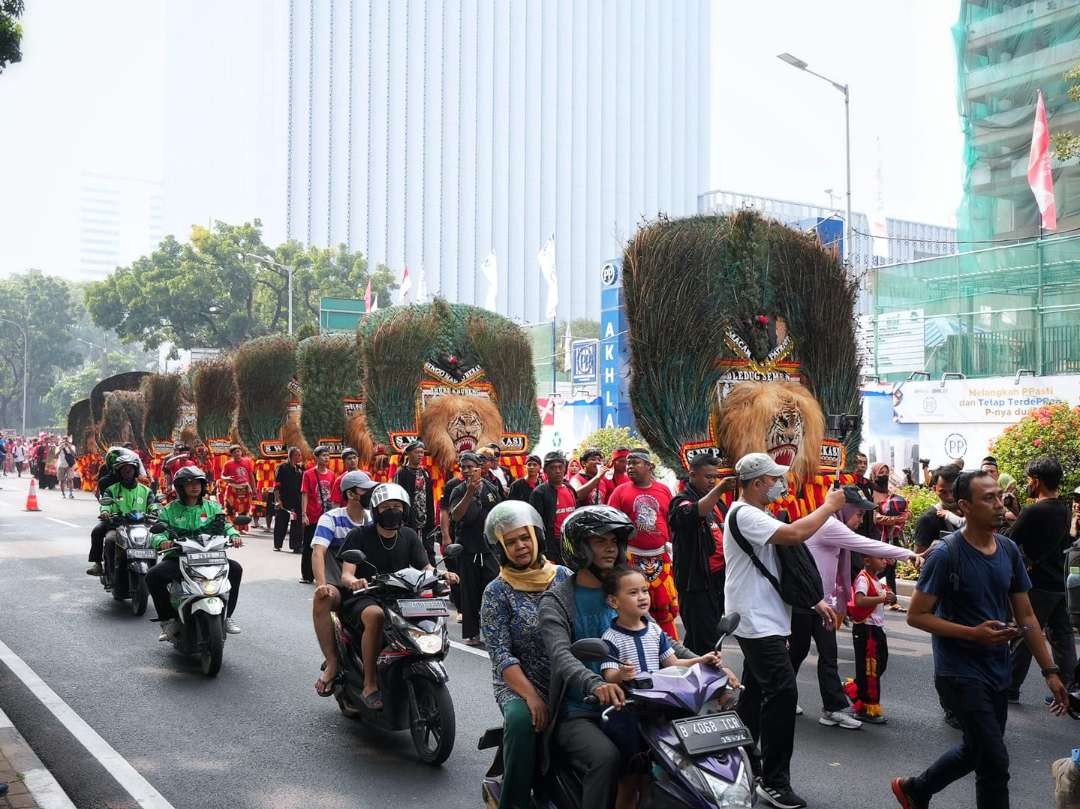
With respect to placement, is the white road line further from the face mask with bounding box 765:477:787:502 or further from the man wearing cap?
the man wearing cap

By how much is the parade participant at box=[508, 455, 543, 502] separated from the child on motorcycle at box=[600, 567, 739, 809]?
6592 millimetres

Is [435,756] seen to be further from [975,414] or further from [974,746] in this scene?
[975,414]

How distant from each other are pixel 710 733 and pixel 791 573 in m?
1.87

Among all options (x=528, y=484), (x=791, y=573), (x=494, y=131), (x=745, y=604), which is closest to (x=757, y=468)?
(x=791, y=573)

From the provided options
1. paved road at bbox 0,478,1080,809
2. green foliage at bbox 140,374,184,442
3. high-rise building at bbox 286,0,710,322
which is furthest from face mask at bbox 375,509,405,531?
high-rise building at bbox 286,0,710,322

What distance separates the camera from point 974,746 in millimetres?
4496

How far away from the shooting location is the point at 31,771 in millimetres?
5926

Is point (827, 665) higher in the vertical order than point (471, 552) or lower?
lower

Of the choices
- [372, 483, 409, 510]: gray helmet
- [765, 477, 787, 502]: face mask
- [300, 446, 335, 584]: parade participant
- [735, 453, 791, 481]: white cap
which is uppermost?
[735, 453, 791, 481]: white cap

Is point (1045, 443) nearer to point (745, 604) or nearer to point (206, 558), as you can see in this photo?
point (745, 604)

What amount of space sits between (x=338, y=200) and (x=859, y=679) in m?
94.4

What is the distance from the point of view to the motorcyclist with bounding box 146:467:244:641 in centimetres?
905

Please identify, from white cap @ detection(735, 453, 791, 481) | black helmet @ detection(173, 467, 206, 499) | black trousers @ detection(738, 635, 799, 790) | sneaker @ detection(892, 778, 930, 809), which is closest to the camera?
sneaker @ detection(892, 778, 930, 809)

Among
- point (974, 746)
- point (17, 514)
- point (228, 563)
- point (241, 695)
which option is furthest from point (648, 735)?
point (17, 514)
